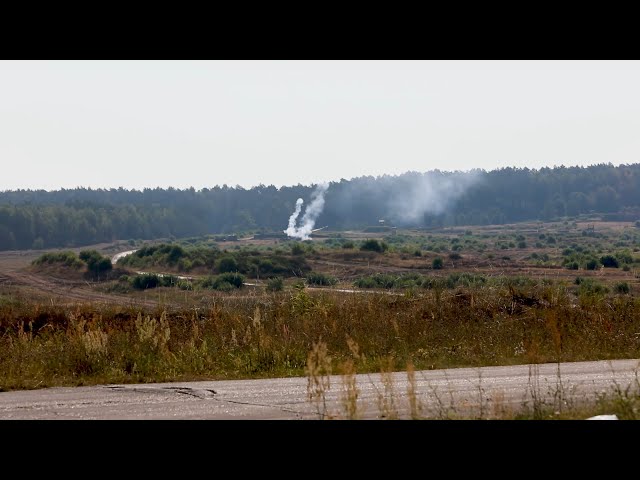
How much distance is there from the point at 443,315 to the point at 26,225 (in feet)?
457

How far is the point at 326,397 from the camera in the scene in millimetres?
10641

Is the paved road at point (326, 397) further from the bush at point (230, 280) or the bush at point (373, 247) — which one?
the bush at point (373, 247)

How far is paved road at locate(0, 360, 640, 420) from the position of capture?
9.54m

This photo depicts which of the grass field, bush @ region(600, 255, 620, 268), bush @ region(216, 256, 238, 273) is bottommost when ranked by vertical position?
bush @ region(600, 255, 620, 268)

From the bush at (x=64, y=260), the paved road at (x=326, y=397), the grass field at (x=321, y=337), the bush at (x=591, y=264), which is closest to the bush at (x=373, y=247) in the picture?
the bush at (x=591, y=264)

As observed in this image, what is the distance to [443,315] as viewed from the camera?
19.0m

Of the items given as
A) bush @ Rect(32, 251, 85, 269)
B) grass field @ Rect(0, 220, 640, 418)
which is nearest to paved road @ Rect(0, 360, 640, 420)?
grass field @ Rect(0, 220, 640, 418)

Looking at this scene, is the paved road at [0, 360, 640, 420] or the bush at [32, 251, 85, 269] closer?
the paved road at [0, 360, 640, 420]

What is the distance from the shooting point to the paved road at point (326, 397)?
954cm

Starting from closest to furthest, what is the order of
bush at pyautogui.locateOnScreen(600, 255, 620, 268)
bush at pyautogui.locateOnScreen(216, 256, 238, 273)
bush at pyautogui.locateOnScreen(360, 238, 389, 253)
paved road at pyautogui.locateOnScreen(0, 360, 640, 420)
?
paved road at pyautogui.locateOnScreen(0, 360, 640, 420) < bush at pyautogui.locateOnScreen(600, 255, 620, 268) < bush at pyautogui.locateOnScreen(216, 256, 238, 273) < bush at pyautogui.locateOnScreen(360, 238, 389, 253)

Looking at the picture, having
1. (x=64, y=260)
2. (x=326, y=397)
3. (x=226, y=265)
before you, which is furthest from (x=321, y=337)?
(x=64, y=260)

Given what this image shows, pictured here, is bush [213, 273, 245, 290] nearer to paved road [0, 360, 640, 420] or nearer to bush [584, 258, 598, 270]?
bush [584, 258, 598, 270]
